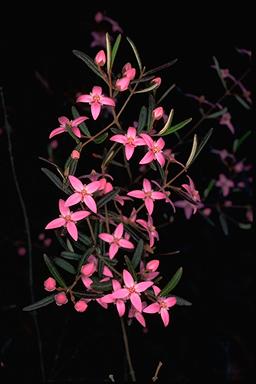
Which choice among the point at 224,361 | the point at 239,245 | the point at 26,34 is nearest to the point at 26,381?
the point at 224,361

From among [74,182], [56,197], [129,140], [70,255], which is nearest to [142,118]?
[129,140]

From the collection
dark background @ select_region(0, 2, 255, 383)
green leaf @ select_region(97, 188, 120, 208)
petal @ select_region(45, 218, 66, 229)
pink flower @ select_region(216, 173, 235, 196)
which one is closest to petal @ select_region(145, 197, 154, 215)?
green leaf @ select_region(97, 188, 120, 208)

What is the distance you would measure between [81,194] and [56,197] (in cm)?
98

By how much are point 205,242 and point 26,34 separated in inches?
44.6

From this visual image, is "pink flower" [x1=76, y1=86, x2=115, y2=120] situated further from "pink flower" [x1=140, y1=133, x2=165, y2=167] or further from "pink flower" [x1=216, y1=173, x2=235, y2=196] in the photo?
"pink flower" [x1=216, y1=173, x2=235, y2=196]

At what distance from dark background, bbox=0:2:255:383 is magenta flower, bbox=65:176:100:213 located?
0.91m

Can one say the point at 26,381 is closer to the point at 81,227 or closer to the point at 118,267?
the point at 118,267

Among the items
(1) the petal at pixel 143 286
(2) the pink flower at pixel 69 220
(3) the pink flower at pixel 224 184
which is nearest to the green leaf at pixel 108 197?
(2) the pink flower at pixel 69 220

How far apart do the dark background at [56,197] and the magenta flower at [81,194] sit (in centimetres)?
91

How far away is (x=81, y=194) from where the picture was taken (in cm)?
88

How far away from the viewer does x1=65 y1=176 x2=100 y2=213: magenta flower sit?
87cm

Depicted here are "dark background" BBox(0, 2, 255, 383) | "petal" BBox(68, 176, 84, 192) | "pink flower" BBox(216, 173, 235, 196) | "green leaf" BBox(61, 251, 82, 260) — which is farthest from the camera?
"dark background" BBox(0, 2, 255, 383)

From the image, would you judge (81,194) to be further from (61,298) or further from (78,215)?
(61,298)

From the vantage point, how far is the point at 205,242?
211 cm
